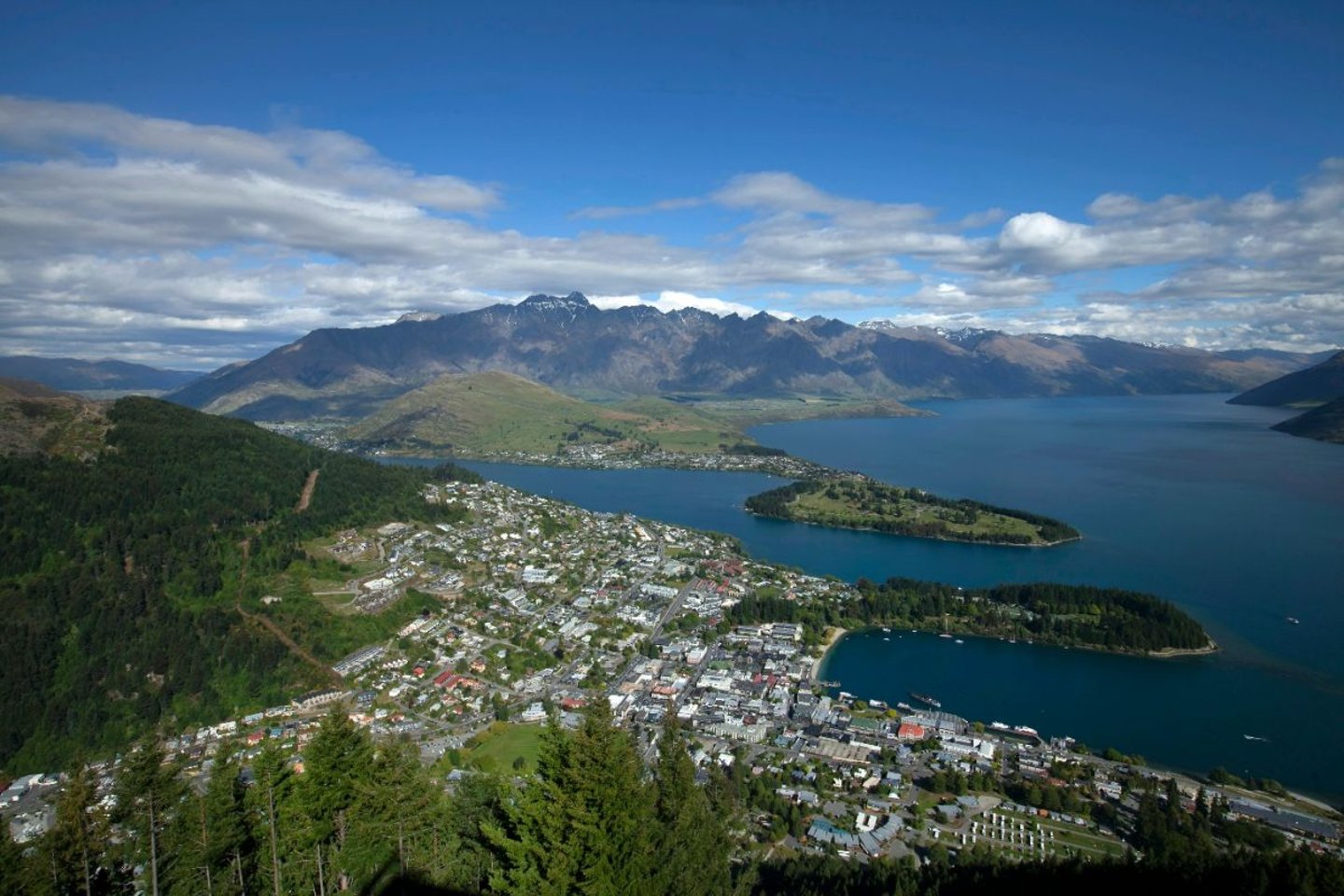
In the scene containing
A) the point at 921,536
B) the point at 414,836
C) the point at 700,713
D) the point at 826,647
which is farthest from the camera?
the point at 921,536

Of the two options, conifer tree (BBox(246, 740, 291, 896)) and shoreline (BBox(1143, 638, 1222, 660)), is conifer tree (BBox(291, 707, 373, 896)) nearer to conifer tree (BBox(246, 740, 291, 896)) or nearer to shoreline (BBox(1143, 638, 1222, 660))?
conifer tree (BBox(246, 740, 291, 896))

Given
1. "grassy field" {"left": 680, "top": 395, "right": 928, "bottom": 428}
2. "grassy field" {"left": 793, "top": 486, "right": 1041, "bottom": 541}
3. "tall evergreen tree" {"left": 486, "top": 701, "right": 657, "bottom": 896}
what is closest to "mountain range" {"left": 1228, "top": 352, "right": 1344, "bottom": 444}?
"grassy field" {"left": 680, "top": 395, "right": 928, "bottom": 428}

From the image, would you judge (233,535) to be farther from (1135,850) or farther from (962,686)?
(1135,850)

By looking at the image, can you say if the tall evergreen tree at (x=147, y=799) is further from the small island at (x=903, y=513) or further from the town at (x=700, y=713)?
the small island at (x=903, y=513)

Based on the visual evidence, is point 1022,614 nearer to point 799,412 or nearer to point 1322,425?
point 1322,425

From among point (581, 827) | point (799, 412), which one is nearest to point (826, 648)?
point (581, 827)

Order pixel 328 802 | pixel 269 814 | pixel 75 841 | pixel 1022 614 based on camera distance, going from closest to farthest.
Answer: pixel 75 841
pixel 269 814
pixel 328 802
pixel 1022 614
